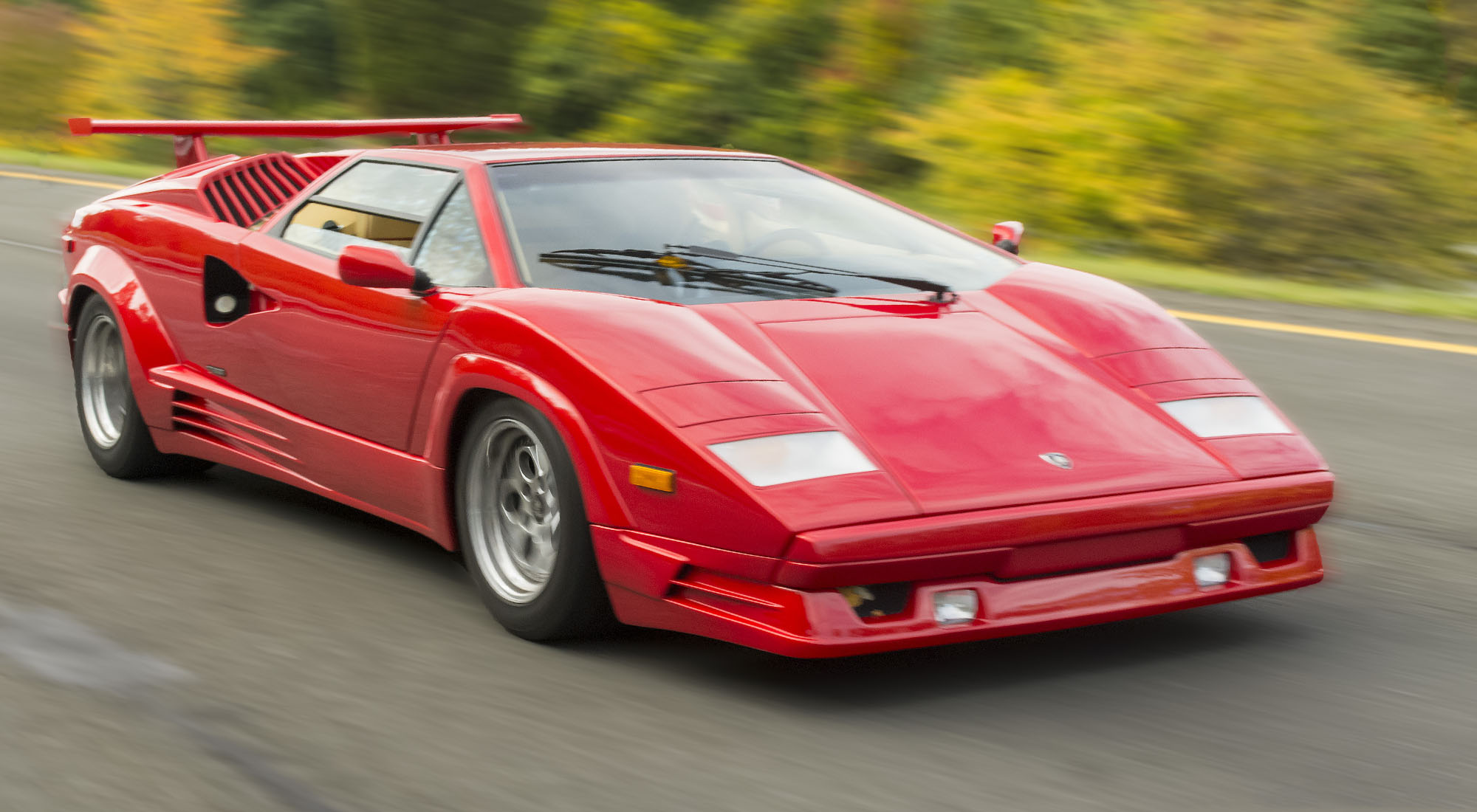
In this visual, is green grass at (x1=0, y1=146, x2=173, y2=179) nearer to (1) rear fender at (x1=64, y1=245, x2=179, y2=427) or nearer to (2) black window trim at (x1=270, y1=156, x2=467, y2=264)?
(1) rear fender at (x1=64, y1=245, x2=179, y2=427)

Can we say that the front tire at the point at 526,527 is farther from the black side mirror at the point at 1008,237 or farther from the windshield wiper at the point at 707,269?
the black side mirror at the point at 1008,237

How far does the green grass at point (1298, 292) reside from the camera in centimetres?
1035

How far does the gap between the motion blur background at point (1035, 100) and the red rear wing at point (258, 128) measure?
6.19m

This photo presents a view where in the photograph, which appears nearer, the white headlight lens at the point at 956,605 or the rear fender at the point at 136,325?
the white headlight lens at the point at 956,605

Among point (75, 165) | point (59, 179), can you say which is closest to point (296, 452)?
point (59, 179)

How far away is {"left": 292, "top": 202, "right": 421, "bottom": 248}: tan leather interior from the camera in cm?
498

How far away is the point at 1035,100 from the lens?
17562 millimetres

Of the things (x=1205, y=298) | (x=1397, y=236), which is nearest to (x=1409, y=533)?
(x=1205, y=298)

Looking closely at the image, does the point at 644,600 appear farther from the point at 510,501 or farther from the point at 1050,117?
the point at 1050,117

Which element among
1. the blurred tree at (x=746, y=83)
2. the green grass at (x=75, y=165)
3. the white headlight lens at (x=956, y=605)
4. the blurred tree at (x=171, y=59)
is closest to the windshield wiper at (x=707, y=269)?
the white headlight lens at (x=956, y=605)

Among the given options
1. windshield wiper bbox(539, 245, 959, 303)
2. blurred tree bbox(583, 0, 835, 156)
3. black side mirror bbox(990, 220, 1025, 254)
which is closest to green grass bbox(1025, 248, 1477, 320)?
black side mirror bbox(990, 220, 1025, 254)

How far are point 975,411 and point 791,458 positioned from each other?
51 cm

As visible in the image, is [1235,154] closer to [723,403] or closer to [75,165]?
[723,403]

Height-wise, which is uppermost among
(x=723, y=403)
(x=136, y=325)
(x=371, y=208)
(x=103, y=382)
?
(x=371, y=208)
